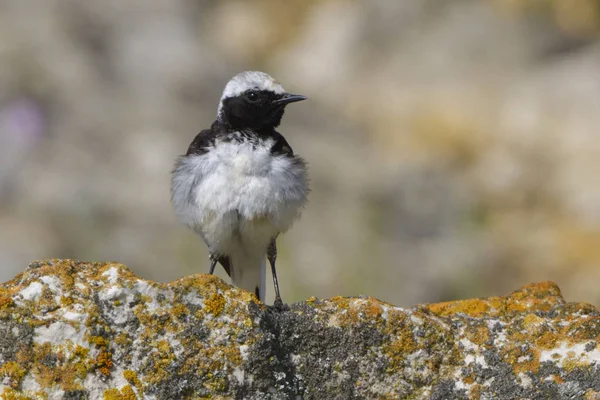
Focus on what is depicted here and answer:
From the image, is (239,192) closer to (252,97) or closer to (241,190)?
(241,190)

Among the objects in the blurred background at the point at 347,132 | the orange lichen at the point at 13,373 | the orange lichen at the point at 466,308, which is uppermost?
the blurred background at the point at 347,132

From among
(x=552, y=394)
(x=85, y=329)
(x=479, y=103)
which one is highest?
(x=479, y=103)

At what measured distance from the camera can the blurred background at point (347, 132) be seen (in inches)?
493

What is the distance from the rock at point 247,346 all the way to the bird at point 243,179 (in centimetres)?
215

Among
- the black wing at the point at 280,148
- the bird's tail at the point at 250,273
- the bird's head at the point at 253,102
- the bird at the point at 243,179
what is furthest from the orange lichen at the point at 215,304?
the bird's tail at the point at 250,273

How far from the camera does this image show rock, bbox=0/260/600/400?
14.8 ft

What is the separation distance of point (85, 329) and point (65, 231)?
8.15 m

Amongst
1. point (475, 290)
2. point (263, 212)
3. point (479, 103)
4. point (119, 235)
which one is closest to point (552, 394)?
point (263, 212)

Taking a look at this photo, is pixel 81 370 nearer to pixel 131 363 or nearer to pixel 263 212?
pixel 131 363

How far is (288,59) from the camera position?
756 inches

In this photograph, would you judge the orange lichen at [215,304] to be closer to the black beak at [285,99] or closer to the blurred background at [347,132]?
the black beak at [285,99]

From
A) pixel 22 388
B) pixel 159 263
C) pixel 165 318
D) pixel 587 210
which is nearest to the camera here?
pixel 22 388

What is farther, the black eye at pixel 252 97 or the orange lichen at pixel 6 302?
the black eye at pixel 252 97

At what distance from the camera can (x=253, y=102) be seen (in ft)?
26.6
